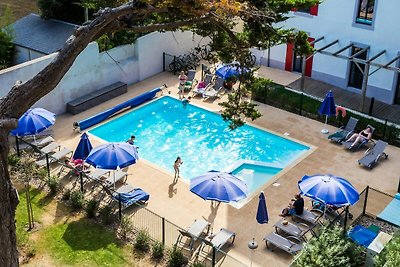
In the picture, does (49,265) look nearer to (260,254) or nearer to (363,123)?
(260,254)

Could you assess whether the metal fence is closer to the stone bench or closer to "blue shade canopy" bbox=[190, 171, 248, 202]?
"blue shade canopy" bbox=[190, 171, 248, 202]

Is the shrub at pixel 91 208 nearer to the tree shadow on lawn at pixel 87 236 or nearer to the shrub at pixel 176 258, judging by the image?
the tree shadow on lawn at pixel 87 236

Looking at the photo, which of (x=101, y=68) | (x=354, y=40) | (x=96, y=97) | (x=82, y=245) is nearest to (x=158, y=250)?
(x=82, y=245)

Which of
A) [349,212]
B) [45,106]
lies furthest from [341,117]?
[45,106]

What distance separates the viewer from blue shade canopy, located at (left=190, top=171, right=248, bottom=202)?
721 inches

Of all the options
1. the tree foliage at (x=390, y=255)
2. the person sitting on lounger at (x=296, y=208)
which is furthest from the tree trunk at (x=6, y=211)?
the person sitting on lounger at (x=296, y=208)

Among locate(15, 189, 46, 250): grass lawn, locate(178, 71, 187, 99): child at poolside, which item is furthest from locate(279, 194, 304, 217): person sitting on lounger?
locate(178, 71, 187, 99): child at poolside

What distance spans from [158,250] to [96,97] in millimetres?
12966

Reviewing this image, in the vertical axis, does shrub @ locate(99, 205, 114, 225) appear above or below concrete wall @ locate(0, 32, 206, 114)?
below

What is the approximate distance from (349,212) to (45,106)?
15347 mm

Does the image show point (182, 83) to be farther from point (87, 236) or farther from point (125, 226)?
point (87, 236)

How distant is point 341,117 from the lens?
26578 mm

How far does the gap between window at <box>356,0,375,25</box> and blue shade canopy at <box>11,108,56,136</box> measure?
16.5 metres

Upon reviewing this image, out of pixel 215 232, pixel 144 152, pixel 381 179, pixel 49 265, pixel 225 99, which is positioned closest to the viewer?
pixel 49 265
